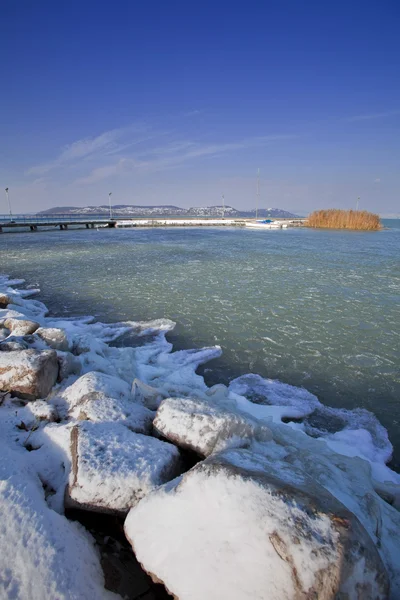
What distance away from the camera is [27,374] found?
12.1 ft

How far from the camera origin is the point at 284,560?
1.61m

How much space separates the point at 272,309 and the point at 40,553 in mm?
9160

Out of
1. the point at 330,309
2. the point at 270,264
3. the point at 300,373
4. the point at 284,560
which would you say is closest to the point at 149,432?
the point at 284,560

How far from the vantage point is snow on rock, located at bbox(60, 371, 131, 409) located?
3.53m

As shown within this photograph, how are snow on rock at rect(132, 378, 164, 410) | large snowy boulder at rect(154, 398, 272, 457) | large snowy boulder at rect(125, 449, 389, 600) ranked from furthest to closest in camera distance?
snow on rock at rect(132, 378, 164, 410) < large snowy boulder at rect(154, 398, 272, 457) < large snowy boulder at rect(125, 449, 389, 600)

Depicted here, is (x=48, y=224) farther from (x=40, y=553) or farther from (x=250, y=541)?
(x=250, y=541)

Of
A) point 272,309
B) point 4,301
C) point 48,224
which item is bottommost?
point 272,309

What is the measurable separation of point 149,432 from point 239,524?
1.60 metres

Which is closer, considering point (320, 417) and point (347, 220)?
point (320, 417)

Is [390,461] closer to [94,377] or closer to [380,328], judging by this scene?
[94,377]

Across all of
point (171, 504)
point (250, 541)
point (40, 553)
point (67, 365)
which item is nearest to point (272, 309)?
point (67, 365)

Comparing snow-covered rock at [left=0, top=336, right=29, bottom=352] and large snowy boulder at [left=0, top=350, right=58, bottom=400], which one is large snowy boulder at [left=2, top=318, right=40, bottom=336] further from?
large snowy boulder at [left=0, top=350, right=58, bottom=400]

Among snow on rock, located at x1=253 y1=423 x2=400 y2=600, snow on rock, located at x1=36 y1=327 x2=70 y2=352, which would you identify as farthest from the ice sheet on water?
snow on rock, located at x1=36 y1=327 x2=70 y2=352

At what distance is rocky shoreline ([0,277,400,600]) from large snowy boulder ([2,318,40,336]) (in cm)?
183
